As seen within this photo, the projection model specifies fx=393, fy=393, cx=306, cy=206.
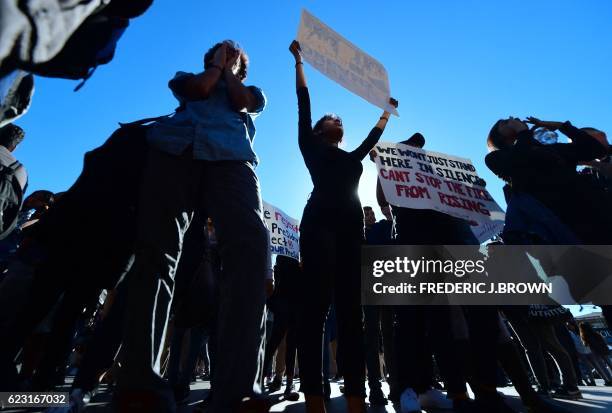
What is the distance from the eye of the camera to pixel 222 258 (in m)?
1.62

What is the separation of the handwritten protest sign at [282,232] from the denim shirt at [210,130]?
12.0 feet

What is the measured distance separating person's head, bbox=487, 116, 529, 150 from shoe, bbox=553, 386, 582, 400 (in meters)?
2.73

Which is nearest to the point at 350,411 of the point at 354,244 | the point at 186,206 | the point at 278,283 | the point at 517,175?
the point at 354,244

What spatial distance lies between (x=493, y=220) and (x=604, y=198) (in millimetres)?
1261

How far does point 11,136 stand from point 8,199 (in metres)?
1.35

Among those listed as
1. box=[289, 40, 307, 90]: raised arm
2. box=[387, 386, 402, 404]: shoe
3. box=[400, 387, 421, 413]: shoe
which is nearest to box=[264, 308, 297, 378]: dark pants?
box=[387, 386, 402, 404]: shoe

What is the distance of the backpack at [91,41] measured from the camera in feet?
4.13

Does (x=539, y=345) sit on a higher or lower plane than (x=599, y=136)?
lower

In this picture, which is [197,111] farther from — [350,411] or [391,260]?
[391,260]

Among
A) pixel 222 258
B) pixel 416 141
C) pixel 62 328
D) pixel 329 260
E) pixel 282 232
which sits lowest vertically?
pixel 62 328

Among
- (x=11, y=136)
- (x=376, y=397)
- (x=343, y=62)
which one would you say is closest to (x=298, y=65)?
(x=343, y=62)

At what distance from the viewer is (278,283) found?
507 centimetres

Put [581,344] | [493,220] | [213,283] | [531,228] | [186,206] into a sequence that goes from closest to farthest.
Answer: [186,206] → [531,228] → [213,283] → [493,220] → [581,344]

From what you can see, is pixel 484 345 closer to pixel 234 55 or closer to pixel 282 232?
pixel 234 55
